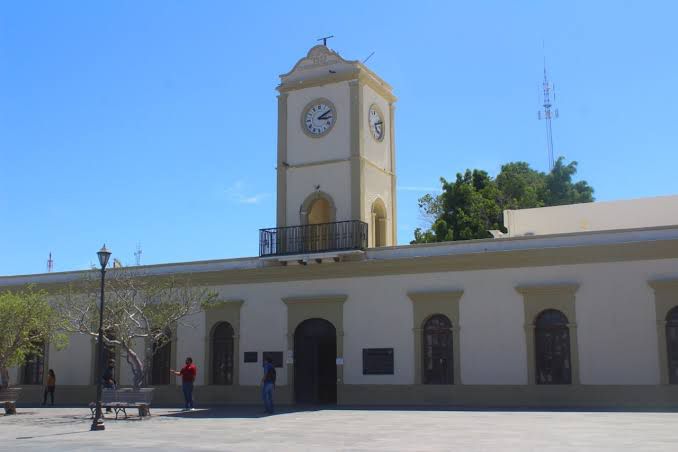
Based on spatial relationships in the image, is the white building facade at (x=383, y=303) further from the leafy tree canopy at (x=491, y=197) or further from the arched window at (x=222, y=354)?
the leafy tree canopy at (x=491, y=197)

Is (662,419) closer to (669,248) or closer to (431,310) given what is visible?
(669,248)

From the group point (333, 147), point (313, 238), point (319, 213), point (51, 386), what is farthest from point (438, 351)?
point (51, 386)

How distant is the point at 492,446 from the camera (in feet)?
39.8

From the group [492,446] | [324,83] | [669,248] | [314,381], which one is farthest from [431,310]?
[492,446]

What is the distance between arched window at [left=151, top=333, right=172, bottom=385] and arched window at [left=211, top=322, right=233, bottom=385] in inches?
64.2

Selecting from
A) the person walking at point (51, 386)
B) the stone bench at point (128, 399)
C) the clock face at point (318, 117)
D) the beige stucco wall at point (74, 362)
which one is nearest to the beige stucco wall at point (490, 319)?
the clock face at point (318, 117)

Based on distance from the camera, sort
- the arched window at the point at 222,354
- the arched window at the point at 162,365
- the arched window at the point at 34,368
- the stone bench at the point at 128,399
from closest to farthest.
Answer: the stone bench at the point at 128,399 < the arched window at the point at 222,354 < the arched window at the point at 162,365 < the arched window at the point at 34,368

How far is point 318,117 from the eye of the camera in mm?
25656

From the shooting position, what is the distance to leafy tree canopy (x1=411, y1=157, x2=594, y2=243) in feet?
121

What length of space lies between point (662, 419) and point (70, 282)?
19.8 meters

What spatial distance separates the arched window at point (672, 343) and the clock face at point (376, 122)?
11.0 meters

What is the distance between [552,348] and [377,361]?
5061mm

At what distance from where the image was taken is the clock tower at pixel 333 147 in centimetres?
2483

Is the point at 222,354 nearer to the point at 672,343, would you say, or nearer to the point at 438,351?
the point at 438,351
